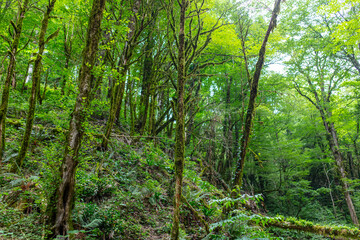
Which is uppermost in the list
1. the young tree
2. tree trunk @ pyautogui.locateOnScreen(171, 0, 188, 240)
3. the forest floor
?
the young tree

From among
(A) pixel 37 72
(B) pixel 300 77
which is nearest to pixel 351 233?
(A) pixel 37 72

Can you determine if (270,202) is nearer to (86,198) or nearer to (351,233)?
Answer: (351,233)

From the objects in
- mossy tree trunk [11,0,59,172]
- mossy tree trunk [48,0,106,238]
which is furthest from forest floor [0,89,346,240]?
mossy tree trunk [11,0,59,172]

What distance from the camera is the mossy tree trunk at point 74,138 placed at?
9.18ft

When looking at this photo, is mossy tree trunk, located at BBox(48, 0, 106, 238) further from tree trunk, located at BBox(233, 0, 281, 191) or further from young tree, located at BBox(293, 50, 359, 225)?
young tree, located at BBox(293, 50, 359, 225)

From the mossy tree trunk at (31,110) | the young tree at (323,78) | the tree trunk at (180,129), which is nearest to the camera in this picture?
the tree trunk at (180,129)

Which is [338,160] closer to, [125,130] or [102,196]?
[125,130]

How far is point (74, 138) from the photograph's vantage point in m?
3.00

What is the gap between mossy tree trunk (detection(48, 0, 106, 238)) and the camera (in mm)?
2799

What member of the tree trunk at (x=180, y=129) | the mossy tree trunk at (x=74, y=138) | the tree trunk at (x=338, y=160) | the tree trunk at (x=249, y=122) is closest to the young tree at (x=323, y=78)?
the tree trunk at (x=338, y=160)

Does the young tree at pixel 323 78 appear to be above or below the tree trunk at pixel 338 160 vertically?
above

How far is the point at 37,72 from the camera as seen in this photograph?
13.9 ft

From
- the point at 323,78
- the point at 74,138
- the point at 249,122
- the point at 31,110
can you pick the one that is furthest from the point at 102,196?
the point at 323,78

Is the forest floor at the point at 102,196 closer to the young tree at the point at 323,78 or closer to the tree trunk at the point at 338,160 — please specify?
the tree trunk at the point at 338,160
